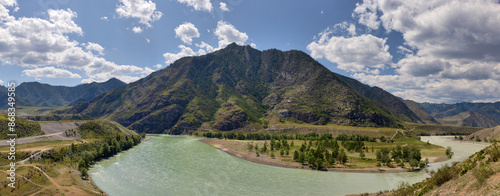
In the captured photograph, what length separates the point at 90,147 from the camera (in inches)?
4665

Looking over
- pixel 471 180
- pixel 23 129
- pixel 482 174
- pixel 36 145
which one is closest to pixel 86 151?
pixel 36 145

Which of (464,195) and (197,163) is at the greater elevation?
(464,195)

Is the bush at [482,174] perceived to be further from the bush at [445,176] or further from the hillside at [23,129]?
the hillside at [23,129]

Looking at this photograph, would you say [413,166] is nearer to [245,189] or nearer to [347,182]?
[347,182]

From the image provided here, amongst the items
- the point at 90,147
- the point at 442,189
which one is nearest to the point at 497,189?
the point at 442,189

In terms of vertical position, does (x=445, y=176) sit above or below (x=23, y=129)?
below

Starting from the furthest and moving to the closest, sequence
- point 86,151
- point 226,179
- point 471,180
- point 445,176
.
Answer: point 86,151, point 226,179, point 445,176, point 471,180

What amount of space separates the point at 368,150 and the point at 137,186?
470 feet

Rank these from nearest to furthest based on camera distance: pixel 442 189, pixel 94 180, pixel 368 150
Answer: pixel 442 189, pixel 94 180, pixel 368 150

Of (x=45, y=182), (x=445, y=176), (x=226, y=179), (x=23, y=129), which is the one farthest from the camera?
(x=23, y=129)

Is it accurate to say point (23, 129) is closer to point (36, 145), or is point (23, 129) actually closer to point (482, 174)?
point (36, 145)

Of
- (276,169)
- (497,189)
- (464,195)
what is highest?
(497,189)

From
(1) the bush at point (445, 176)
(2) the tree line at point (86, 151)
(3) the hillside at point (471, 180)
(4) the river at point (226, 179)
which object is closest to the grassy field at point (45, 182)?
(4) the river at point (226, 179)

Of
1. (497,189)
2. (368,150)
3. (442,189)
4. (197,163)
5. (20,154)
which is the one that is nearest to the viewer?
(497,189)
